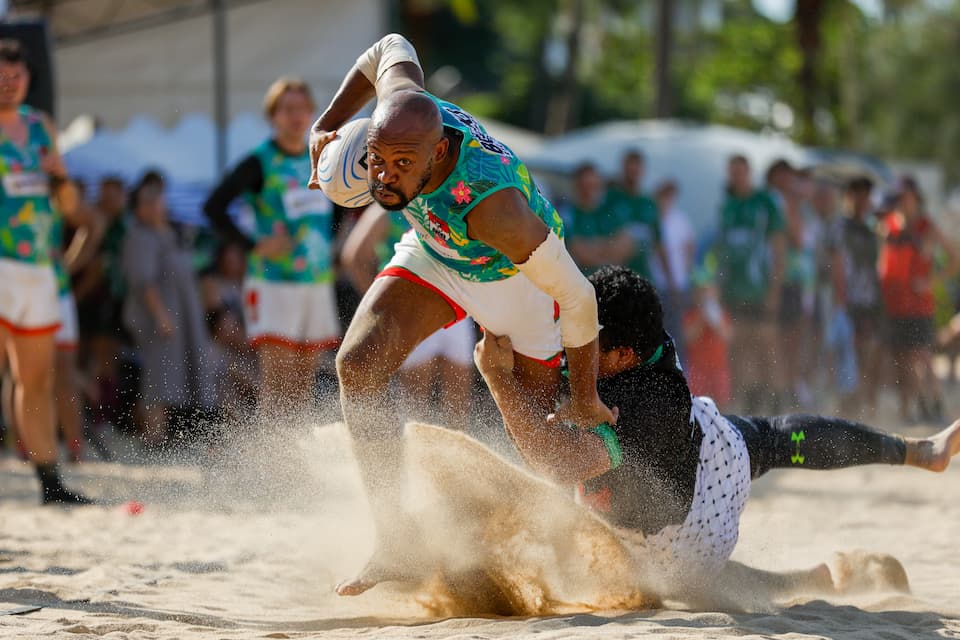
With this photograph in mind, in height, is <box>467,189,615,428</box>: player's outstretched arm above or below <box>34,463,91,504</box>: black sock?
above

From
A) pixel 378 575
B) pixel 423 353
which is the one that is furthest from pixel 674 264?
pixel 378 575

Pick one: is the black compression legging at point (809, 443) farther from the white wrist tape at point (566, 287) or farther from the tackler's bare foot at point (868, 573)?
the white wrist tape at point (566, 287)

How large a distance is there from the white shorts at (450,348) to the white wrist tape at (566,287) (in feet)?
10.3

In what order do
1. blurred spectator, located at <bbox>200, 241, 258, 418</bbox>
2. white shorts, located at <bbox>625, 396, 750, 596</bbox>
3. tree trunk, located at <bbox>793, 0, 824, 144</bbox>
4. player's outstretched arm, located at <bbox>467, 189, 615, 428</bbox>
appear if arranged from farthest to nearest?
tree trunk, located at <bbox>793, 0, 824, 144</bbox>, blurred spectator, located at <bbox>200, 241, 258, 418</bbox>, white shorts, located at <bbox>625, 396, 750, 596</bbox>, player's outstretched arm, located at <bbox>467, 189, 615, 428</bbox>

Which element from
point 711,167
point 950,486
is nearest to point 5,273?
point 950,486

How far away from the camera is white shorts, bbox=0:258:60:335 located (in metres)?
6.14

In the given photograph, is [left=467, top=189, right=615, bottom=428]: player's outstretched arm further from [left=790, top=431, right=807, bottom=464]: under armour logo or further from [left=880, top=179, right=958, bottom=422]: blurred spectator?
[left=880, top=179, right=958, bottom=422]: blurred spectator

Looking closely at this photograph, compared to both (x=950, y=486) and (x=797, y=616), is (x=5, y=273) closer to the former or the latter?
(x=797, y=616)

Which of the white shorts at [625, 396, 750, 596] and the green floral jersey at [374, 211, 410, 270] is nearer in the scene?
the white shorts at [625, 396, 750, 596]

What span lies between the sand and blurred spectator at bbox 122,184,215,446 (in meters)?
2.28

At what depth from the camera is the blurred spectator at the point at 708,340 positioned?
1039 cm

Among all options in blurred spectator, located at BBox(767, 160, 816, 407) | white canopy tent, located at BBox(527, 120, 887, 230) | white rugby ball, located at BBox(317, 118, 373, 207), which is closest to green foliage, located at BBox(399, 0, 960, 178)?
white canopy tent, located at BBox(527, 120, 887, 230)

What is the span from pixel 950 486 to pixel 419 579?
444cm

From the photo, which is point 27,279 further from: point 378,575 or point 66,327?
point 378,575
